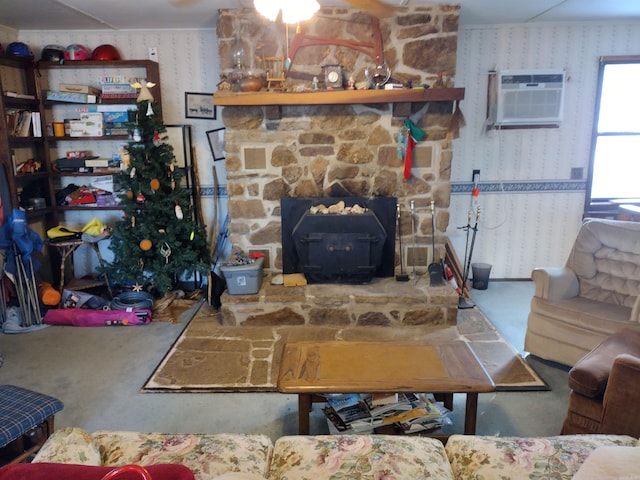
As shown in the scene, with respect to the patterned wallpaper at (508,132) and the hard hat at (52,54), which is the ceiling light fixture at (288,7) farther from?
the hard hat at (52,54)

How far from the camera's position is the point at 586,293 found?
3.08m

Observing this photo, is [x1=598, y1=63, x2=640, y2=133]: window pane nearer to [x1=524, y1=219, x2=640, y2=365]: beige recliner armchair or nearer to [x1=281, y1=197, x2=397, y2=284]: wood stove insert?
[x1=524, y1=219, x2=640, y2=365]: beige recliner armchair

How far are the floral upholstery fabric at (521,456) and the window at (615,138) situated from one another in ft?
11.7

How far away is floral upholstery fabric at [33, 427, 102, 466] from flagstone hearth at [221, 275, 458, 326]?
2164 mm

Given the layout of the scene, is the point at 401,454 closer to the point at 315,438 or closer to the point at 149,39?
the point at 315,438

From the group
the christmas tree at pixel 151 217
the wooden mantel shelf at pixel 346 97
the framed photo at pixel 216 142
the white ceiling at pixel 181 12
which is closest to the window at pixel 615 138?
the white ceiling at pixel 181 12

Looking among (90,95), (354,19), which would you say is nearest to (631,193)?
(354,19)

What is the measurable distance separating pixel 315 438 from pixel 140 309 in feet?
8.79

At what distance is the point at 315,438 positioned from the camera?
1561 mm

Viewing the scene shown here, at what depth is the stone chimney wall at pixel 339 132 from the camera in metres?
3.58

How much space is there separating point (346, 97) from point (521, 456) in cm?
268

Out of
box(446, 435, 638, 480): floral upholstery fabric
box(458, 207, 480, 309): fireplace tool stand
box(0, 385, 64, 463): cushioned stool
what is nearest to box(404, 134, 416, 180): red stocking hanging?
box(458, 207, 480, 309): fireplace tool stand

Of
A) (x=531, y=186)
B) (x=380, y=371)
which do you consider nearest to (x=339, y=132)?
(x=531, y=186)

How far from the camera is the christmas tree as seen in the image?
3793mm
